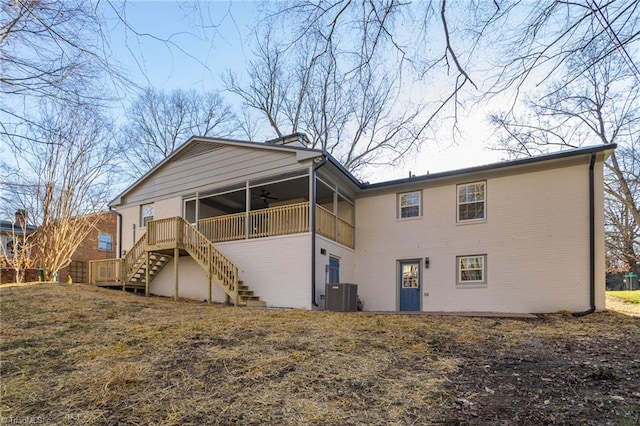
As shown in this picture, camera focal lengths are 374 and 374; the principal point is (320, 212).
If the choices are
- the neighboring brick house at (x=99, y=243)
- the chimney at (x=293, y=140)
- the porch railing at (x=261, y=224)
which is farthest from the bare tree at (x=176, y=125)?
the porch railing at (x=261, y=224)

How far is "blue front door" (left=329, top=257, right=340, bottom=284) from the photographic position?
11745mm

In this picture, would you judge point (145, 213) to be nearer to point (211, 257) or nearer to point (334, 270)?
point (211, 257)

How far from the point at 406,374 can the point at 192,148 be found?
477 inches

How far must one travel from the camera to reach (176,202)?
46.2 feet

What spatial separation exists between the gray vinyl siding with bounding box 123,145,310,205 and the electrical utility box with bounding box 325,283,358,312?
3.60 m

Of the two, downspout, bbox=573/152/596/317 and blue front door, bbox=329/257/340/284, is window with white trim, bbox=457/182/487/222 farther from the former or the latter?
blue front door, bbox=329/257/340/284

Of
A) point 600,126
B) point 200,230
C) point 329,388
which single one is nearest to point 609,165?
point 600,126

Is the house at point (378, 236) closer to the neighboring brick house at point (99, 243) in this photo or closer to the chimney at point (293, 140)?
the chimney at point (293, 140)

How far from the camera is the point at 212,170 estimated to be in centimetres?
1322

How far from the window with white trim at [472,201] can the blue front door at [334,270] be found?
13.5ft

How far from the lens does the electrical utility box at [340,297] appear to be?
10184 millimetres

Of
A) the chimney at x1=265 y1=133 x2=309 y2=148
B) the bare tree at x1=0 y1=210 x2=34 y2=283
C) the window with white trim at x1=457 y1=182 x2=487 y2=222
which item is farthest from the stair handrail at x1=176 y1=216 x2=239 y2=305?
the window with white trim at x1=457 y1=182 x2=487 y2=222

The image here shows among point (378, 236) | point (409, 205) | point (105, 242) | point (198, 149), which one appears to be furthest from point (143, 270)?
point (105, 242)

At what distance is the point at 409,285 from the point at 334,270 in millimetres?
2587
